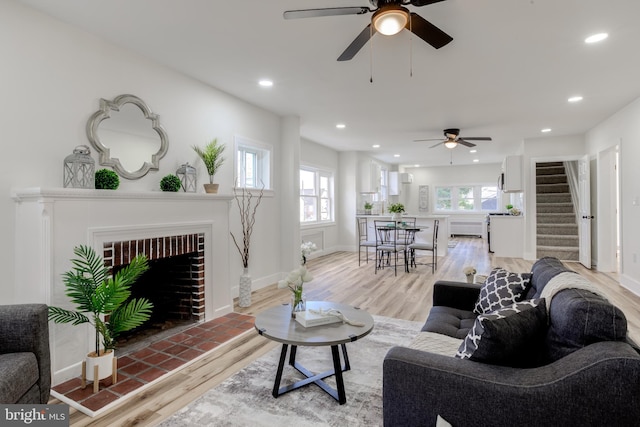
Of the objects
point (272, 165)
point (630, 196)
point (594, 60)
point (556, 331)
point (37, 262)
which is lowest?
point (556, 331)

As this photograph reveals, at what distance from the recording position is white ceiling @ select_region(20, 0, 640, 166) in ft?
8.22

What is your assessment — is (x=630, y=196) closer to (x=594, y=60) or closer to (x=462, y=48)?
(x=594, y=60)

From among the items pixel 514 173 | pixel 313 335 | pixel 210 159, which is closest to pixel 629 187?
pixel 514 173

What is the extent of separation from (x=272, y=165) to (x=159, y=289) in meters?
2.45

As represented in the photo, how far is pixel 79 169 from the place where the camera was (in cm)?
258

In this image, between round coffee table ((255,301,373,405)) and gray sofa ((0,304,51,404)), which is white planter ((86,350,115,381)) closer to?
gray sofa ((0,304,51,404))

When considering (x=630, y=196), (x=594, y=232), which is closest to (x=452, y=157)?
(x=594, y=232)

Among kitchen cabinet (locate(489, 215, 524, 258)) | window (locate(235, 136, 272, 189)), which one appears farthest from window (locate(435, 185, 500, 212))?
window (locate(235, 136, 272, 189))

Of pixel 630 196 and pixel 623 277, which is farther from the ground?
pixel 630 196

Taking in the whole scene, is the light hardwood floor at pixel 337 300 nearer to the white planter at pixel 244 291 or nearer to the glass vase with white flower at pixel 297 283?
the white planter at pixel 244 291

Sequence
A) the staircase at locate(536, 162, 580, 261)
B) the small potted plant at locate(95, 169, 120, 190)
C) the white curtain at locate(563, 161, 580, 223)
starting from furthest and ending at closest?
the white curtain at locate(563, 161, 580, 223)
the staircase at locate(536, 162, 580, 261)
the small potted plant at locate(95, 169, 120, 190)

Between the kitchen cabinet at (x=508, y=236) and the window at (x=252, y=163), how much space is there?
5640 millimetres

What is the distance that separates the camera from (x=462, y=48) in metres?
3.11

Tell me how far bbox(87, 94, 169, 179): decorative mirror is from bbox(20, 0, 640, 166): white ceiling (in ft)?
1.83
